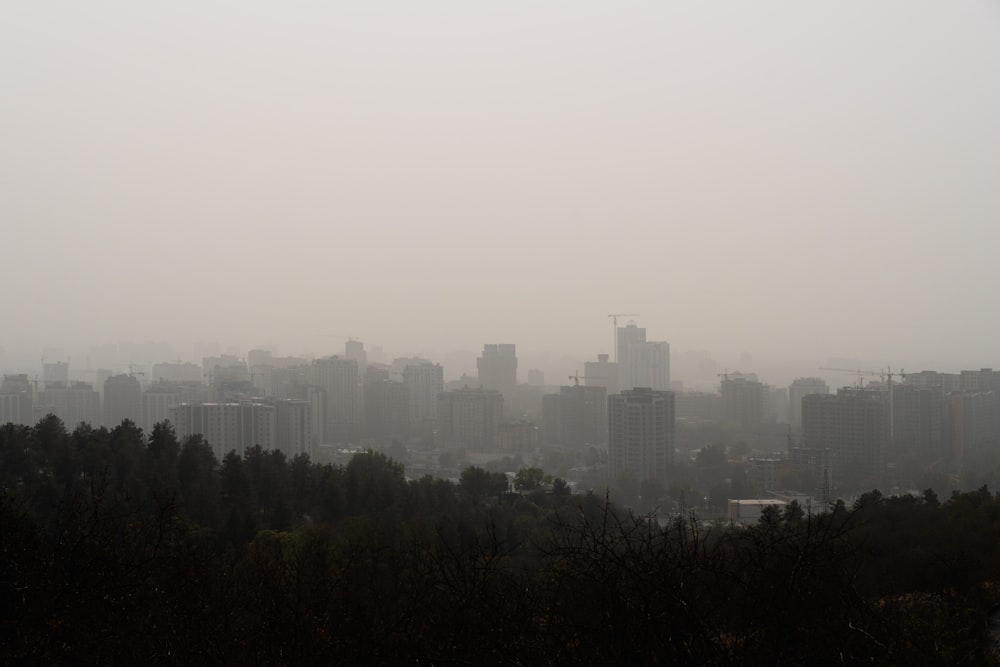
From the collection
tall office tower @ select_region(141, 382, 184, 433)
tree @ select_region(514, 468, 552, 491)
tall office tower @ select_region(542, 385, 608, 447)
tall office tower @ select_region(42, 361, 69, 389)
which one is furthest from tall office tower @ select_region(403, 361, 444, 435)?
tree @ select_region(514, 468, 552, 491)

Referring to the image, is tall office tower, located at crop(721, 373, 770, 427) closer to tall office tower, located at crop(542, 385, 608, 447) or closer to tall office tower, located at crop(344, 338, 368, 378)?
tall office tower, located at crop(542, 385, 608, 447)

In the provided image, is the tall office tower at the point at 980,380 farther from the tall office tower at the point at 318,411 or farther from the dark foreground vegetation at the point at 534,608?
the dark foreground vegetation at the point at 534,608

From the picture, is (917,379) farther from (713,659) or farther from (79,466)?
(713,659)

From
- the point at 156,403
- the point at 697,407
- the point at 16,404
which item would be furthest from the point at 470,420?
the point at 16,404

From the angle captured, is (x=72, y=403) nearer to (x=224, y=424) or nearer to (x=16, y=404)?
(x=16, y=404)

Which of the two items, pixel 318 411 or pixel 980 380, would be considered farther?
pixel 318 411

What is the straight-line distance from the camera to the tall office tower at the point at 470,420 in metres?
29.4

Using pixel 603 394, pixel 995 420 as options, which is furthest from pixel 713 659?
pixel 603 394

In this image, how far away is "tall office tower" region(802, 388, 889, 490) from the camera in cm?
2112

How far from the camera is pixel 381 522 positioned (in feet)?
31.1

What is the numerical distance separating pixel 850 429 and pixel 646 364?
14.9 m

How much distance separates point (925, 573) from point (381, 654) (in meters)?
3.49

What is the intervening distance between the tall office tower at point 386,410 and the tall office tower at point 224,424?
9224mm

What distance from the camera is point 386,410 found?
32.1 meters
